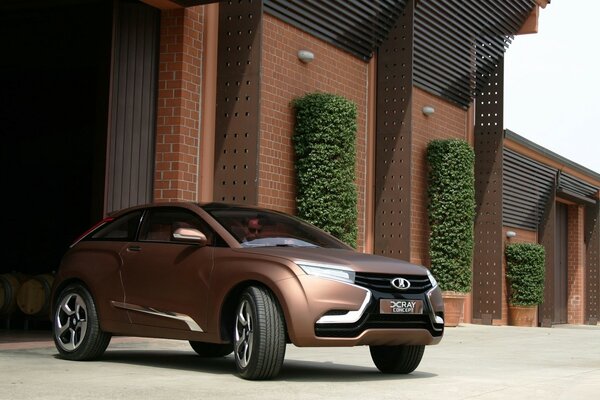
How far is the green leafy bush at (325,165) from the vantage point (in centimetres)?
1473

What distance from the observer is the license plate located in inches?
286

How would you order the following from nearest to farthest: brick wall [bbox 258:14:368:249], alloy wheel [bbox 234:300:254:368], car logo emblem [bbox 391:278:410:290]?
alloy wheel [bbox 234:300:254:368]
car logo emblem [bbox 391:278:410:290]
brick wall [bbox 258:14:368:249]

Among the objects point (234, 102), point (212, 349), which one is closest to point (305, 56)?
point (234, 102)

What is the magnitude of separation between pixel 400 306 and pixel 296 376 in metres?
1.00

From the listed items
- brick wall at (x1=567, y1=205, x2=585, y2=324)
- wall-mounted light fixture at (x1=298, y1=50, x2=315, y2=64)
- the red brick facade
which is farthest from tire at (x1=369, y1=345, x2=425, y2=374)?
brick wall at (x1=567, y1=205, x2=585, y2=324)

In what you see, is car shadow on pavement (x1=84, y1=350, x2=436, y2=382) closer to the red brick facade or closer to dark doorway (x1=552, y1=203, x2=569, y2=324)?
the red brick facade

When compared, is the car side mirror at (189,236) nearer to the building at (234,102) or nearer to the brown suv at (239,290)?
the brown suv at (239,290)

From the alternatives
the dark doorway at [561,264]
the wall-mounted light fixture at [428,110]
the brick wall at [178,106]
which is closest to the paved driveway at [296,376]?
the brick wall at [178,106]

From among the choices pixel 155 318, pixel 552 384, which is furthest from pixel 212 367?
pixel 552 384

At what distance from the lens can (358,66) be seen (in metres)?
17.5

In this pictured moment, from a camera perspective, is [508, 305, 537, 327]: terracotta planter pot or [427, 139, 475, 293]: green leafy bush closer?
[427, 139, 475, 293]: green leafy bush

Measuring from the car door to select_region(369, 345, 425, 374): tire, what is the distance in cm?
154

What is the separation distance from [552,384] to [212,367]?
9.09 ft

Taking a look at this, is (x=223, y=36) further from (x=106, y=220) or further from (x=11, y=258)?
(x=11, y=258)
